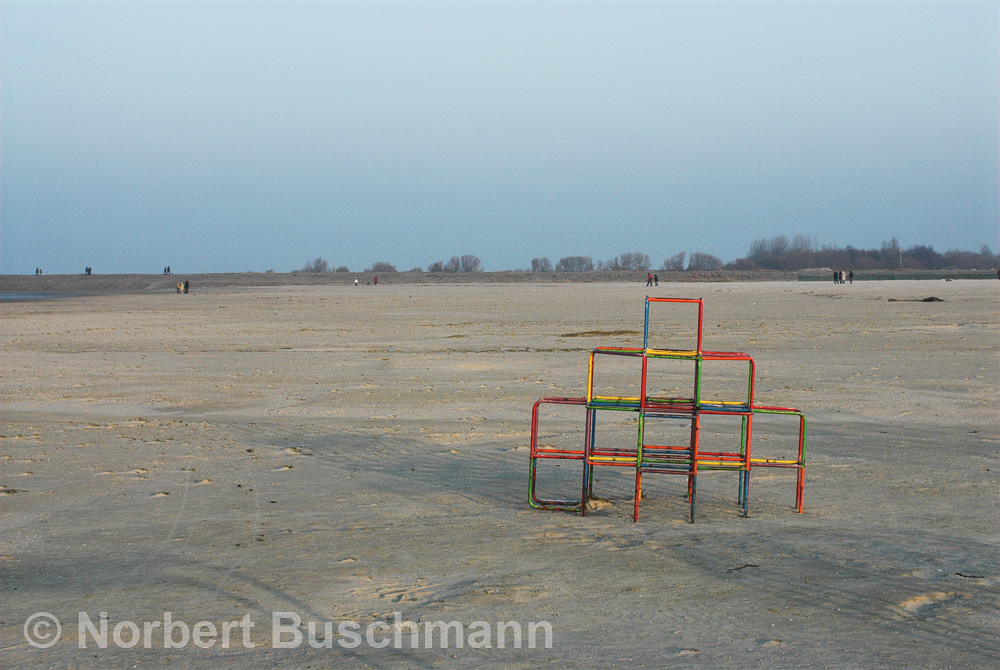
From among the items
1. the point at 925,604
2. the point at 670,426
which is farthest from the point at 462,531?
the point at 670,426

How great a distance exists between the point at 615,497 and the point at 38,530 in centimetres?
483

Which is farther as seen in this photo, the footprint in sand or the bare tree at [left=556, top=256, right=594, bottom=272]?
the bare tree at [left=556, top=256, right=594, bottom=272]

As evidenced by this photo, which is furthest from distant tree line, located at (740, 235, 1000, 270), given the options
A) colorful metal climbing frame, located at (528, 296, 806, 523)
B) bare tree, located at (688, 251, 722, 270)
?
colorful metal climbing frame, located at (528, 296, 806, 523)

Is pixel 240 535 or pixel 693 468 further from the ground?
pixel 693 468

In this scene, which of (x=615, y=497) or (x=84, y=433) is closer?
(x=615, y=497)

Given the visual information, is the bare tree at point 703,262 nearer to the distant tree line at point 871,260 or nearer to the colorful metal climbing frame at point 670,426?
the distant tree line at point 871,260

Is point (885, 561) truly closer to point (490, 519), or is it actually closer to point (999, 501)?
point (999, 501)

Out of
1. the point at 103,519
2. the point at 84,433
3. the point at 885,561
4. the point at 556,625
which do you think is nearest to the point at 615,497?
the point at 885,561

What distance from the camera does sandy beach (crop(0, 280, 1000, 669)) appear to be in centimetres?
479

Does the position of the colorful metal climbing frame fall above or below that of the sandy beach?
above

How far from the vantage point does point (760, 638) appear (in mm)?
4797

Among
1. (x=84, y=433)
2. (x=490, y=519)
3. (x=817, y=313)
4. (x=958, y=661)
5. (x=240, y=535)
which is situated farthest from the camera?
(x=817, y=313)

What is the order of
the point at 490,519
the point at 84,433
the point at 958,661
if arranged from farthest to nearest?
1. the point at 84,433
2. the point at 490,519
3. the point at 958,661

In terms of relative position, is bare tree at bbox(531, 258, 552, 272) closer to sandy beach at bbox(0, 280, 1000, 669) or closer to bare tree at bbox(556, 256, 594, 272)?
bare tree at bbox(556, 256, 594, 272)
